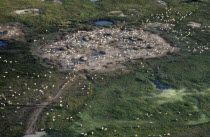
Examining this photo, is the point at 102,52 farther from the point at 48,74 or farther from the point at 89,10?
the point at 89,10

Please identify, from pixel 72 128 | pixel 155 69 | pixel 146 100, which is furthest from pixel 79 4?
pixel 72 128

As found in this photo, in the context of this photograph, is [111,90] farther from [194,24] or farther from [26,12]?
[26,12]

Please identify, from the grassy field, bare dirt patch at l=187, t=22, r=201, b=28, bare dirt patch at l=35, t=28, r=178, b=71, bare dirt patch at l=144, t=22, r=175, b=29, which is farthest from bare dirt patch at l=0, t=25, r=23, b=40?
bare dirt patch at l=187, t=22, r=201, b=28

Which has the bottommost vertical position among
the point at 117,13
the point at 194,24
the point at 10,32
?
the point at 194,24

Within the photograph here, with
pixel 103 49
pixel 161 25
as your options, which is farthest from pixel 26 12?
pixel 161 25

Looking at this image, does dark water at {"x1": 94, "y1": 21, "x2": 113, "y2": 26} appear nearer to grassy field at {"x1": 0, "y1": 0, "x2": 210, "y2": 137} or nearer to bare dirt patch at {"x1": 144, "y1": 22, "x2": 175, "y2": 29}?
grassy field at {"x1": 0, "y1": 0, "x2": 210, "y2": 137}

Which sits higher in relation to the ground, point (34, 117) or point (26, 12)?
point (26, 12)

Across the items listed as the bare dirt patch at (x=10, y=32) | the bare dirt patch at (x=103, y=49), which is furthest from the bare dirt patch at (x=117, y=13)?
the bare dirt patch at (x=10, y=32)
